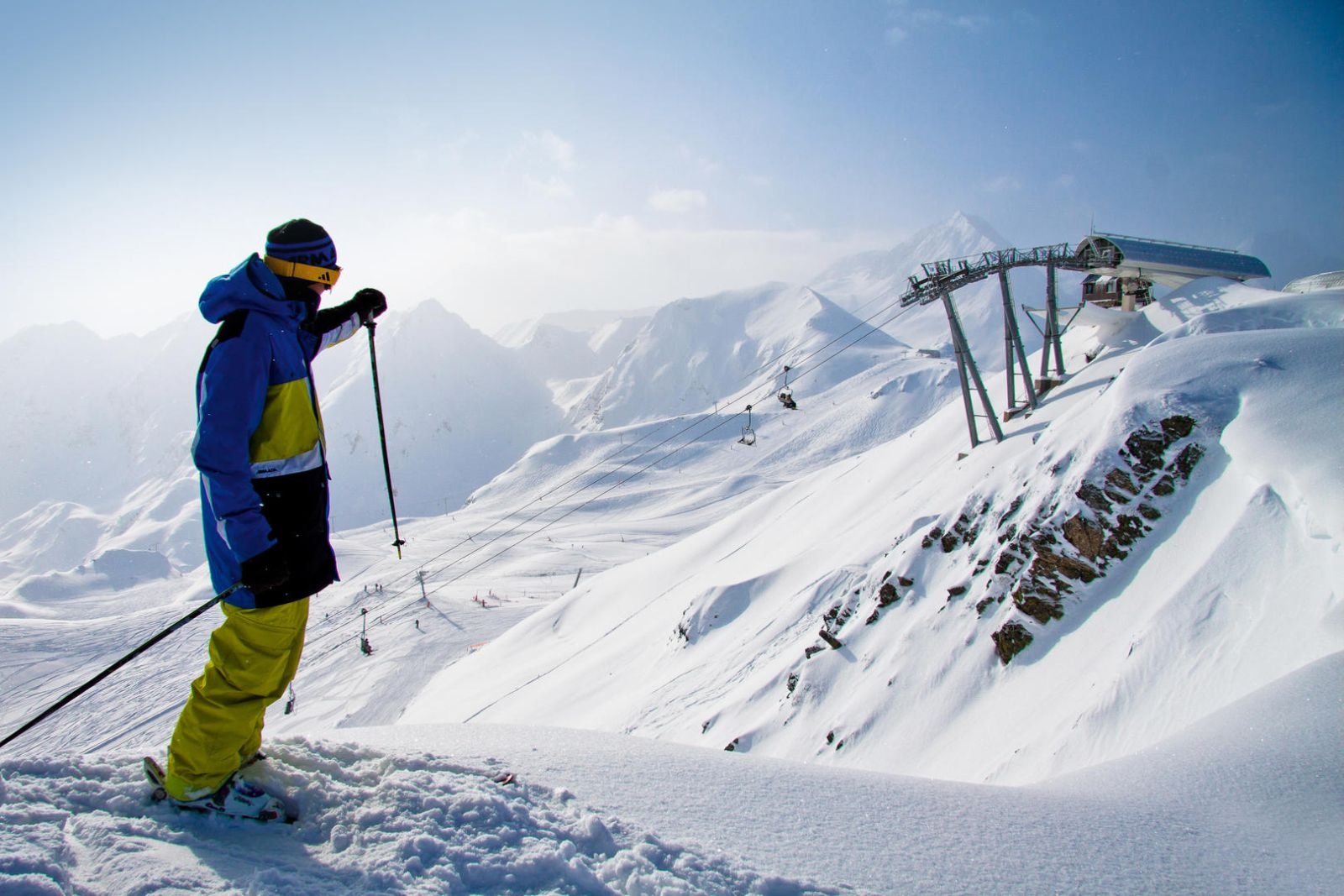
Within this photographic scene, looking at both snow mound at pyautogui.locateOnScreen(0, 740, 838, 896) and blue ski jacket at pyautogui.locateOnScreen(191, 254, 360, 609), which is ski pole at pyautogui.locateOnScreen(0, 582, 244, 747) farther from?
snow mound at pyautogui.locateOnScreen(0, 740, 838, 896)

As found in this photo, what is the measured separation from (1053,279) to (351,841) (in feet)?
79.6

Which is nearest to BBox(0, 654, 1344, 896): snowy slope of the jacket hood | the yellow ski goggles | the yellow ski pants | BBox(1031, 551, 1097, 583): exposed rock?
the yellow ski pants

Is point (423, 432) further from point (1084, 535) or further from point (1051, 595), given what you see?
point (1084, 535)

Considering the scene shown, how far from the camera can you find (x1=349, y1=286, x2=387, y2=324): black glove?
14.4 ft

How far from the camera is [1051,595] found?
Result: 38.4 feet

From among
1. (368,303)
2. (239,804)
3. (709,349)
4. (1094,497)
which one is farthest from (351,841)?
(709,349)

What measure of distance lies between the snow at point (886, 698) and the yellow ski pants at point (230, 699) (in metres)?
0.18

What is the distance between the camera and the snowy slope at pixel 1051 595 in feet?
26.3

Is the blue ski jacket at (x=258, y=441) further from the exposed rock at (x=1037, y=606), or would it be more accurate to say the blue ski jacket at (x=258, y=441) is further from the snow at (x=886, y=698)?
the exposed rock at (x=1037, y=606)

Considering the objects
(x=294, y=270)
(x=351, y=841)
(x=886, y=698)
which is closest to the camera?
(x=351, y=841)

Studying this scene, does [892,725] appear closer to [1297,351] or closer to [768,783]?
[1297,351]

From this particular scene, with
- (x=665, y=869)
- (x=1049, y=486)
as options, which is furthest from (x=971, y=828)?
(x=1049, y=486)

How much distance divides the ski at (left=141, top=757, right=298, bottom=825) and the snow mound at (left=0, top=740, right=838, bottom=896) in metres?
0.03

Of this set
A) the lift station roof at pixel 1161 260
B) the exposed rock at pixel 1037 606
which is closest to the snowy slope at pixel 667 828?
the exposed rock at pixel 1037 606
